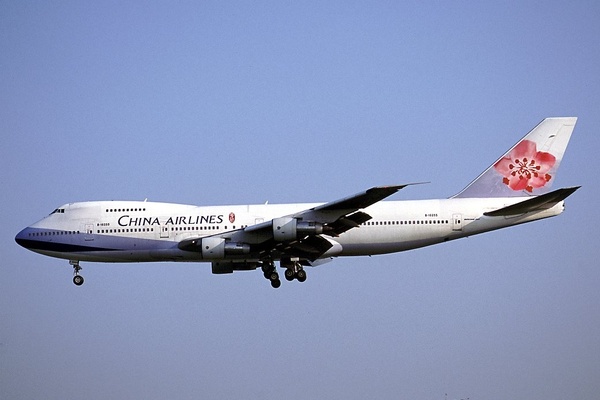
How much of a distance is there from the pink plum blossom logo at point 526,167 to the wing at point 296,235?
7935 mm

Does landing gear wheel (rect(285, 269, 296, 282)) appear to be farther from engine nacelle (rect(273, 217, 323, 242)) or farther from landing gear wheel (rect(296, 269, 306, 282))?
engine nacelle (rect(273, 217, 323, 242))

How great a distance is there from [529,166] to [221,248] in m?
15.6

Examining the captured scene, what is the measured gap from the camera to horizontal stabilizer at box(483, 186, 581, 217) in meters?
46.9

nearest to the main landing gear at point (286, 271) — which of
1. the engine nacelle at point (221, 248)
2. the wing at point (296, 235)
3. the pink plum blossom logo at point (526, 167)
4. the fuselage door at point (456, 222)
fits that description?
the wing at point (296, 235)

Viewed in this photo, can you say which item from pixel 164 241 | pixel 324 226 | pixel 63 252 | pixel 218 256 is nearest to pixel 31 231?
pixel 63 252

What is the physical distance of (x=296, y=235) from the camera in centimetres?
4784

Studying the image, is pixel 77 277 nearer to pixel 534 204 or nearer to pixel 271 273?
pixel 271 273

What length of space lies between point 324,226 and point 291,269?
4411mm

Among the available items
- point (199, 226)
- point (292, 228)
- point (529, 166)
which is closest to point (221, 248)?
point (199, 226)

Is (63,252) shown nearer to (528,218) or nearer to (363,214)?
(363,214)

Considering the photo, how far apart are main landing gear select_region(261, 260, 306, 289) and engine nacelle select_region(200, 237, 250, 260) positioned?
297cm

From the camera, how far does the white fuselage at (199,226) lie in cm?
4953

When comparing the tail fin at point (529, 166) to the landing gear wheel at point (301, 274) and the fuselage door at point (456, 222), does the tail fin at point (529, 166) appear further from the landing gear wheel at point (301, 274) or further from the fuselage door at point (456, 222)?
the landing gear wheel at point (301, 274)

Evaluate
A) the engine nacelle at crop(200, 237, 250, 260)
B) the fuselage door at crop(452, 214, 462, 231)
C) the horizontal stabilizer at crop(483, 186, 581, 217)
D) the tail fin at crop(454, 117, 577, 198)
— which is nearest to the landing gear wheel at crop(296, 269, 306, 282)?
the engine nacelle at crop(200, 237, 250, 260)
